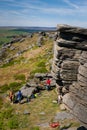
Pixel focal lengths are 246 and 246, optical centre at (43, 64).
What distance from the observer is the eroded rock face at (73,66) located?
25.0 metres

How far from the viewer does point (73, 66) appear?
89.7 ft

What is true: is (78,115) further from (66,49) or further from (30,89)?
(30,89)

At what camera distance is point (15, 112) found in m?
35.7

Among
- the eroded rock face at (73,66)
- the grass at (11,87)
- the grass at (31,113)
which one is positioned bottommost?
the grass at (11,87)

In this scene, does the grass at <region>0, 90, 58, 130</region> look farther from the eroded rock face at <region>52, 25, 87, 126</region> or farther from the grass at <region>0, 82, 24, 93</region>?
the grass at <region>0, 82, 24, 93</region>

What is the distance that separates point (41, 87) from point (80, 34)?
19.2 metres

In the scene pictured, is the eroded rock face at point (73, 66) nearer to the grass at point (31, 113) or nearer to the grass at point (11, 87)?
the grass at point (31, 113)

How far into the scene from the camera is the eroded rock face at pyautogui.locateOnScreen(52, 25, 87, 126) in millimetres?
24969

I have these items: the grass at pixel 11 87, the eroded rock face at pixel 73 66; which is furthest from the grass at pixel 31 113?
the grass at pixel 11 87

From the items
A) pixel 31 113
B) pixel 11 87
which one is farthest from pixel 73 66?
pixel 11 87

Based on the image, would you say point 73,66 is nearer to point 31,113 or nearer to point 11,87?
point 31,113

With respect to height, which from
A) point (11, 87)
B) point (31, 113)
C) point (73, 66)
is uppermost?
point (73, 66)

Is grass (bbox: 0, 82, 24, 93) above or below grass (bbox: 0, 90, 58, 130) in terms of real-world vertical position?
below

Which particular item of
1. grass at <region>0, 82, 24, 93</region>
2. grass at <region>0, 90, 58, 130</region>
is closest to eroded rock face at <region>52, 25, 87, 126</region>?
grass at <region>0, 90, 58, 130</region>
